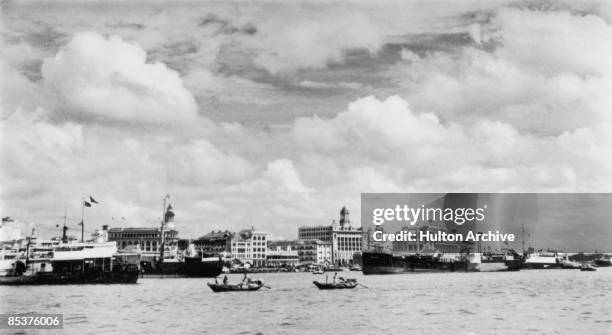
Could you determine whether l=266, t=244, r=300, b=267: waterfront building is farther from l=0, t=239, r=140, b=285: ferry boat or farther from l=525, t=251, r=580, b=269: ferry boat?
l=0, t=239, r=140, b=285: ferry boat

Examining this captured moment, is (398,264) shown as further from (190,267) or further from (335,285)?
(335,285)

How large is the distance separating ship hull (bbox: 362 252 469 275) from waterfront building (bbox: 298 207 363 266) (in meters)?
53.3

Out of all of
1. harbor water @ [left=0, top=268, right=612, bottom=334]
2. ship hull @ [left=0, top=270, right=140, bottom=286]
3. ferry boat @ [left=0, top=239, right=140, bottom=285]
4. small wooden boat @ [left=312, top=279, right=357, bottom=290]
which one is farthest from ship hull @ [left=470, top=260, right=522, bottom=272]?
harbor water @ [left=0, top=268, right=612, bottom=334]

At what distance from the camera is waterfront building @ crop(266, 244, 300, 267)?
141m

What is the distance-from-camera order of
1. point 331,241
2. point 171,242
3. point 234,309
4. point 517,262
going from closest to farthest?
point 234,309
point 517,262
point 171,242
point 331,241

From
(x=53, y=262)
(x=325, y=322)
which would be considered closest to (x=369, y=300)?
(x=325, y=322)

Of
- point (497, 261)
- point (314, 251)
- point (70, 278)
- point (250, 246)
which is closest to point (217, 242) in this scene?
point (250, 246)

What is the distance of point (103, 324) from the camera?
28.5 m

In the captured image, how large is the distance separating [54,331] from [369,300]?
62.3 ft

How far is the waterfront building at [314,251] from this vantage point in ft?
485

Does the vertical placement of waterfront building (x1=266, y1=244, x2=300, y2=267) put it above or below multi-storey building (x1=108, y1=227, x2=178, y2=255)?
below

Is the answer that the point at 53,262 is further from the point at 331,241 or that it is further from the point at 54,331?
the point at 331,241

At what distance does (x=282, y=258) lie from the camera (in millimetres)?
142625

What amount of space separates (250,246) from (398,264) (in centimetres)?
5928
